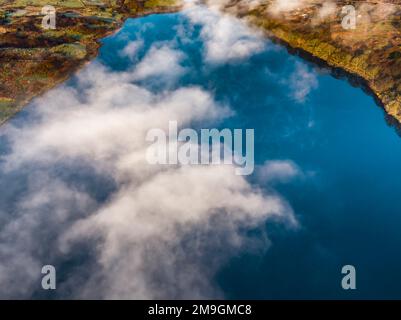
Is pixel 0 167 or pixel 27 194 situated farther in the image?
pixel 0 167

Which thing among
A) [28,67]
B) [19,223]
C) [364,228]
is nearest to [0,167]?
[19,223]

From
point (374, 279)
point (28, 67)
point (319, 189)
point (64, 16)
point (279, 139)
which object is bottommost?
point (374, 279)

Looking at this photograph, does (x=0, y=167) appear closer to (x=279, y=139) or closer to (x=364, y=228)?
(x=279, y=139)

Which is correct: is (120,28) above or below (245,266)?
above

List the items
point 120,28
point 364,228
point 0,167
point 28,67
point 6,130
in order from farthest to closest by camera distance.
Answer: point 120,28 < point 28,67 < point 6,130 < point 0,167 < point 364,228

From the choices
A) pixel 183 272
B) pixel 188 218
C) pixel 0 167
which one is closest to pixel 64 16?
pixel 0 167

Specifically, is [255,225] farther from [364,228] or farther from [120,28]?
[120,28]

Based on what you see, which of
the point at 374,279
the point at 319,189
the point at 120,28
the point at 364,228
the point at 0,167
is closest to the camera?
the point at 374,279
